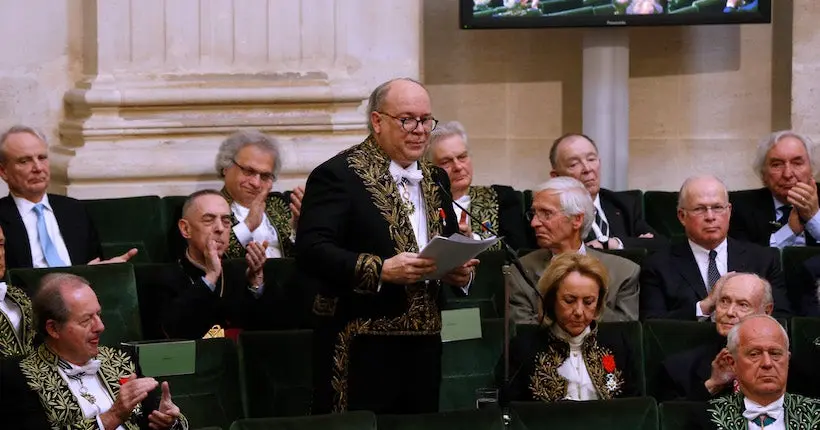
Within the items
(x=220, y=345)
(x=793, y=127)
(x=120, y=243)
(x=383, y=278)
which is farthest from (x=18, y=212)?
(x=793, y=127)

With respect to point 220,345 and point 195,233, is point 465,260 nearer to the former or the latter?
point 220,345

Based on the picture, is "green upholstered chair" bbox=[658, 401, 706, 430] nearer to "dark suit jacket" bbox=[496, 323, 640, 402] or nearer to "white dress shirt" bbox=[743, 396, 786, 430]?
"white dress shirt" bbox=[743, 396, 786, 430]

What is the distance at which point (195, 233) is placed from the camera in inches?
211

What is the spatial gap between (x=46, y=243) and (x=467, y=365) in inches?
61.9

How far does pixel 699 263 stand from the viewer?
546 cm

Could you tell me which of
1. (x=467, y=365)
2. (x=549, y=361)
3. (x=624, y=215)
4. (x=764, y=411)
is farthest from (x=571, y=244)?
(x=764, y=411)

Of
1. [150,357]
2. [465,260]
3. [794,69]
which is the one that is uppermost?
[794,69]

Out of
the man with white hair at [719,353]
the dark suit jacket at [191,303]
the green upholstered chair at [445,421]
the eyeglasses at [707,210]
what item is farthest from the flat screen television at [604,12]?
the green upholstered chair at [445,421]

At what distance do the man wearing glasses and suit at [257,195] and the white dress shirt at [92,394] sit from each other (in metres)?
1.58

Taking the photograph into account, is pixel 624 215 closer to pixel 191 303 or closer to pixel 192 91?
pixel 192 91

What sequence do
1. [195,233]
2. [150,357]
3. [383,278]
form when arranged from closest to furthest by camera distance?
[383,278]
[150,357]
[195,233]

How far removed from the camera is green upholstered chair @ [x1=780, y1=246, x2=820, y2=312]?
554 cm

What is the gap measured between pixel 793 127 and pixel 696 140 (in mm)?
626

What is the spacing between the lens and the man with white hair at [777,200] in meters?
6.07
